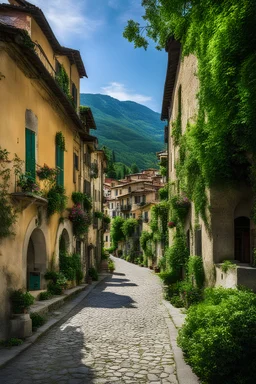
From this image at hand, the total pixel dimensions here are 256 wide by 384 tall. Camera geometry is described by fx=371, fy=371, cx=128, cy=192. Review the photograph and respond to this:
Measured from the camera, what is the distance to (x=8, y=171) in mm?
10172

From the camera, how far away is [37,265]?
1488 centimetres

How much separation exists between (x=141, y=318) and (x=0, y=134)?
7.70 m

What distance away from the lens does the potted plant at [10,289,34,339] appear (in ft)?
31.8

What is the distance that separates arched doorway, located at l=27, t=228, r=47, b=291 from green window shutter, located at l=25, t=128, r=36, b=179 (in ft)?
9.92

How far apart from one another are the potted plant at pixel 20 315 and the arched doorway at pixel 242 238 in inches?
270

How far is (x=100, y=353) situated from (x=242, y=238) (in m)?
6.23

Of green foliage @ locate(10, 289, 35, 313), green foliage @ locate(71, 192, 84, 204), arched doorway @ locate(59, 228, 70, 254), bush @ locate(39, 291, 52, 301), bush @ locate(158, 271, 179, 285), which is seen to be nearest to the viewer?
green foliage @ locate(10, 289, 35, 313)

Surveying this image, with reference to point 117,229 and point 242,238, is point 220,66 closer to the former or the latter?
point 242,238

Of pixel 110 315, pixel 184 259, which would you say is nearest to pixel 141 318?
pixel 110 315

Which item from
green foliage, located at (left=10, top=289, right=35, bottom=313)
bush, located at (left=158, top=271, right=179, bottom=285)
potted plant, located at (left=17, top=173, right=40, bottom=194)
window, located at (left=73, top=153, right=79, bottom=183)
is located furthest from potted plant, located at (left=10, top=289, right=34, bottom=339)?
window, located at (left=73, top=153, right=79, bottom=183)

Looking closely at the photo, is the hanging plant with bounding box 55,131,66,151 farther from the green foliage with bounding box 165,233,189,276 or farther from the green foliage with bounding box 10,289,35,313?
the green foliage with bounding box 10,289,35,313

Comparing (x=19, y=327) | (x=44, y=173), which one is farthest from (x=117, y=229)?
(x=19, y=327)

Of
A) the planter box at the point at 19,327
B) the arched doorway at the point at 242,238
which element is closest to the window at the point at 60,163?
the planter box at the point at 19,327

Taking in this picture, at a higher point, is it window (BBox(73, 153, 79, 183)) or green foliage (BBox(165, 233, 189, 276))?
window (BBox(73, 153, 79, 183))
